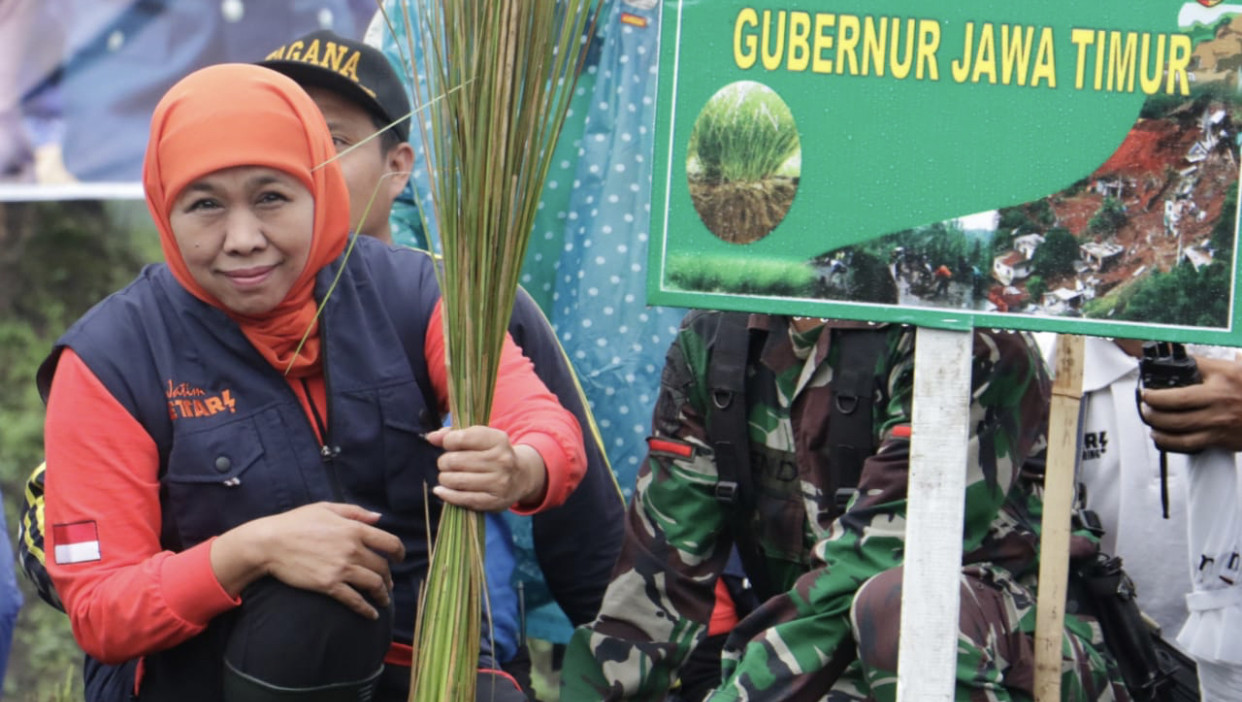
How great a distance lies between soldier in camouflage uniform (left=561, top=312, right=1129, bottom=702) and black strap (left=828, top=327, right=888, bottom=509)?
2cm

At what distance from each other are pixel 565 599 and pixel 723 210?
1527mm

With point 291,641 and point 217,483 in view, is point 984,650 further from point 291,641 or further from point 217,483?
point 217,483

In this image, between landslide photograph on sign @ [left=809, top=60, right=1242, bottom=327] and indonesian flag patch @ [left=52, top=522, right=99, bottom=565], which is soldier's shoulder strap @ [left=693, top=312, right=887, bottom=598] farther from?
indonesian flag patch @ [left=52, top=522, right=99, bottom=565]

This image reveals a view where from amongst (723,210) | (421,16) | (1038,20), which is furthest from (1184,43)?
(421,16)

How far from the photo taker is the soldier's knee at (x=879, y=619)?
241cm

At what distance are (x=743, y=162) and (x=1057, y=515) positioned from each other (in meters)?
0.75

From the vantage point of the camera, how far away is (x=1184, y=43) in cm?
208

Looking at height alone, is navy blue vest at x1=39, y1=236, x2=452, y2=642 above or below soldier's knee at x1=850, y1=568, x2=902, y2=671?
above

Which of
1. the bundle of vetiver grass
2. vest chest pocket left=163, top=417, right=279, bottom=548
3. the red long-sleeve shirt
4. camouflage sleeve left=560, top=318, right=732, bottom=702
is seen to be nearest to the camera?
the bundle of vetiver grass

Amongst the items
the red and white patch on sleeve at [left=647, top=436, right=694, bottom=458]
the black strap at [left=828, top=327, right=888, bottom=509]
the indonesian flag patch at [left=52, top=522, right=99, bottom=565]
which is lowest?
the indonesian flag patch at [left=52, top=522, right=99, bottom=565]

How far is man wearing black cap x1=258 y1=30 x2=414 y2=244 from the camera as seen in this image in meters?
3.51

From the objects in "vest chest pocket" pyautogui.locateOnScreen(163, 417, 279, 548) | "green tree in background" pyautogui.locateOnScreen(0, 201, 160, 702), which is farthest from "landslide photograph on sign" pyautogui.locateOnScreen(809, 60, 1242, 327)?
"green tree in background" pyautogui.locateOnScreen(0, 201, 160, 702)

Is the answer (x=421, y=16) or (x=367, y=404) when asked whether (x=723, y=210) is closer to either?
(x=421, y=16)

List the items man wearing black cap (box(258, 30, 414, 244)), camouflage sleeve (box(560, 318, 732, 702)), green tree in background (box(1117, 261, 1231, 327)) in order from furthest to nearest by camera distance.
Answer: man wearing black cap (box(258, 30, 414, 244)) < camouflage sleeve (box(560, 318, 732, 702)) < green tree in background (box(1117, 261, 1231, 327))
